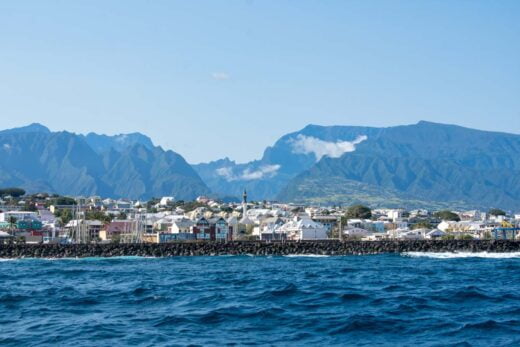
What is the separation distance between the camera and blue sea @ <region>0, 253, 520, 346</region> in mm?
22516

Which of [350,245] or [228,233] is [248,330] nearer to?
[350,245]

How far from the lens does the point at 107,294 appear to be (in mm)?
34219

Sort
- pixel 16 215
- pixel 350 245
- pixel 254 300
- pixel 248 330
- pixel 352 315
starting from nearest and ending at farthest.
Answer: pixel 248 330 → pixel 352 315 → pixel 254 300 → pixel 350 245 → pixel 16 215

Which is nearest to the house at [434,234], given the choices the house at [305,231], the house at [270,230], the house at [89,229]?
the house at [305,231]

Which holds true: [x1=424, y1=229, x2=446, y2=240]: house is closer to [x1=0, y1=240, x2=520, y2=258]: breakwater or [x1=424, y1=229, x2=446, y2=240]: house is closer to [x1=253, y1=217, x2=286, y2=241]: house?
[x1=253, y1=217, x2=286, y2=241]: house

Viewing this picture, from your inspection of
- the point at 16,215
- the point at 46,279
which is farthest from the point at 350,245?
the point at 16,215

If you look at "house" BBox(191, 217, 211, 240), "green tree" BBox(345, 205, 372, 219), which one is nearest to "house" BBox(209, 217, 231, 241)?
"house" BBox(191, 217, 211, 240)

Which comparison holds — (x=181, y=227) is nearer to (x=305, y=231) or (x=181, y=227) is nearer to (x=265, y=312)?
(x=305, y=231)

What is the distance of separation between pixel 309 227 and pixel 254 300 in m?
101

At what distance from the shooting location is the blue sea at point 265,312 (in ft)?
73.9

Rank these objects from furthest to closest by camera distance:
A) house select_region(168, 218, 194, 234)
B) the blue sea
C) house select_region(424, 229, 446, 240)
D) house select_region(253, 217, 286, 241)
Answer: house select_region(253, 217, 286, 241), house select_region(424, 229, 446, 240), house select_region(168, 218, 194, 234), the blue sea

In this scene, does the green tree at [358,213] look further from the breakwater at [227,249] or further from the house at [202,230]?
the breakwater at [227,249]

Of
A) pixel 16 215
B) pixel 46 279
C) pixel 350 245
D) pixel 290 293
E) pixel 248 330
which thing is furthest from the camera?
pixel 16 215

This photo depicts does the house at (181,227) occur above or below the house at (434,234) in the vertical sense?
above
